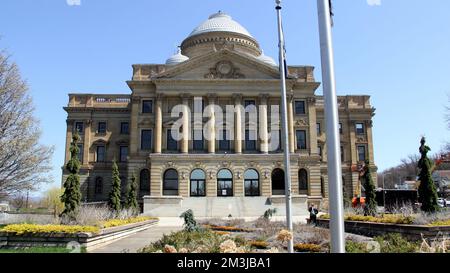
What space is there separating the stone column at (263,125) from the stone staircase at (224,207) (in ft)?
25.8

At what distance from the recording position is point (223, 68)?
5594cm

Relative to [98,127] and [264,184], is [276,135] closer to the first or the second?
[264,184]

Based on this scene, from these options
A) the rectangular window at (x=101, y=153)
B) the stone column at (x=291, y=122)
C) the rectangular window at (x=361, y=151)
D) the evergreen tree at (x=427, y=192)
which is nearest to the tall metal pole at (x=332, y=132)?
the evergreen tree at (x=427, y=192)

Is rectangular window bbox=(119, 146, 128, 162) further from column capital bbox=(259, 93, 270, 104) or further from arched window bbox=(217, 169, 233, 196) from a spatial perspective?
column capital bbox=(259, 93, 270, 104)

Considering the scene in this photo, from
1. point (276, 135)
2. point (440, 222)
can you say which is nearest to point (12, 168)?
point (440, 222)

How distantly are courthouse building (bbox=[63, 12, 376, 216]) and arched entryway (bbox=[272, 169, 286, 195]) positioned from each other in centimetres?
14

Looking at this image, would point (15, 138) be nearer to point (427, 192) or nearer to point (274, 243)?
point (274, 243)

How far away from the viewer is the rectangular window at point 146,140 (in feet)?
186

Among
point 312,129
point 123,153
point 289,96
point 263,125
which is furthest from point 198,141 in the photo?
point 312,129

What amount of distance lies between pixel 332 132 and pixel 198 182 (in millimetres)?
47053

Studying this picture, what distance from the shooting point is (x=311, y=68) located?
60125 mm

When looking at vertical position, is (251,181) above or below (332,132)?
below

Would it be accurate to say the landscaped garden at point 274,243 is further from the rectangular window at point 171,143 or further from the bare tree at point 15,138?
the rectangular window at point 171,143
